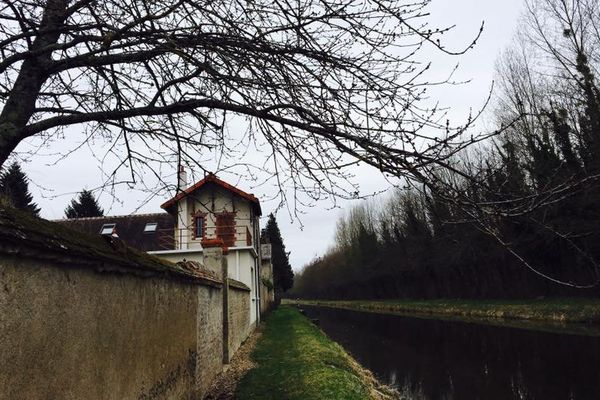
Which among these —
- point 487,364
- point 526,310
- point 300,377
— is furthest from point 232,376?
point 526,310

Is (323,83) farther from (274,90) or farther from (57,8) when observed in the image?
(57,8)

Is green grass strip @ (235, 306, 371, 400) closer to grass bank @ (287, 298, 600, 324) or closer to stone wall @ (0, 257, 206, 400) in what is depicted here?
stone wall @ (0, 257, 206, 400)

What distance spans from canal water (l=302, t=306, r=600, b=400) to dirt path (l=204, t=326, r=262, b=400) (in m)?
3.57

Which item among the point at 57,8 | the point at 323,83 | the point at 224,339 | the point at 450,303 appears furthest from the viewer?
the point at 450,303

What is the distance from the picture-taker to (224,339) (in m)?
10.5

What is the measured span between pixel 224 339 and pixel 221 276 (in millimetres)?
1375

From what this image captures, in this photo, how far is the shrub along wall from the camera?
243cm

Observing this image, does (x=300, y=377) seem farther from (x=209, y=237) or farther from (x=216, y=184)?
(x=209, y=237)

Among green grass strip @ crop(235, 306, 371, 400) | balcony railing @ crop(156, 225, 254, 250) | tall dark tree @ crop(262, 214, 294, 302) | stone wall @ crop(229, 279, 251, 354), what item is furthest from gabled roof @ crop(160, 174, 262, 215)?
tall dark tree @ crop(262, 214, 294, 302)

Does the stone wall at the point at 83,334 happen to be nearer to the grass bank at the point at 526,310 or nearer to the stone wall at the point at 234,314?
the stone wall at the point at 234,314

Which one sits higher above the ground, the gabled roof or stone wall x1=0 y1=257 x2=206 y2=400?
the gabled roof

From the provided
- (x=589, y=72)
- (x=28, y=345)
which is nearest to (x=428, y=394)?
(x=28, y=345)

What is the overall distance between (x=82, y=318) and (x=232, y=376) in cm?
722

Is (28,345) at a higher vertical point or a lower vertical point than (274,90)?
lower
